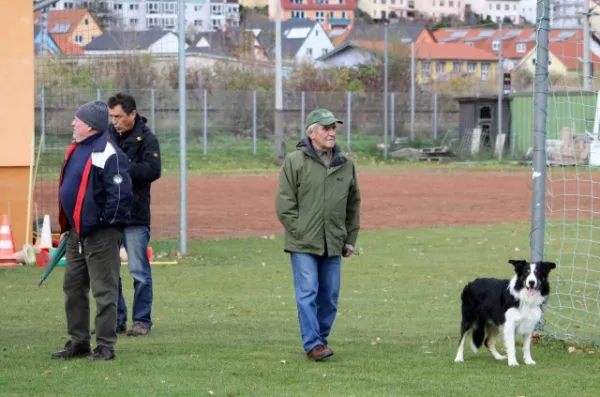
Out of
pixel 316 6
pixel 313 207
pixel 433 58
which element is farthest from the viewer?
pixel 316 6

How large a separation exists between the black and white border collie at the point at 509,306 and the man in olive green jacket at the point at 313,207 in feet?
3.70

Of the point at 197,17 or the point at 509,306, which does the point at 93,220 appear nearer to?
the point at 509,306

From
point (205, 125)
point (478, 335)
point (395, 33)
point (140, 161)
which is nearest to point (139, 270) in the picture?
point (140, 161)

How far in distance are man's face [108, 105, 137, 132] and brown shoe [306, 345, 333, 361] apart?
9.63ft

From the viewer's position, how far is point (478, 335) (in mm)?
9695

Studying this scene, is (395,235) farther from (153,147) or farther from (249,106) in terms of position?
(249,106)

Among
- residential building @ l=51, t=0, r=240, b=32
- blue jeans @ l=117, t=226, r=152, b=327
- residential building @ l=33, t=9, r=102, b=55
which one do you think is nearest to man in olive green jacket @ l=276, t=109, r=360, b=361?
blue jeans @ l=117, t=226, r=152, b=327

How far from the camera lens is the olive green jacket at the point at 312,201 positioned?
31.2ft

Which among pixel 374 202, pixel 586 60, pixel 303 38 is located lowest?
pixel 374 202

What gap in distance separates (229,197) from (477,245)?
40.1 feet

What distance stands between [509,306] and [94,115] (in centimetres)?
351

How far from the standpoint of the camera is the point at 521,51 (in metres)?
93.4

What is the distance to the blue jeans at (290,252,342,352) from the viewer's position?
9523 mm

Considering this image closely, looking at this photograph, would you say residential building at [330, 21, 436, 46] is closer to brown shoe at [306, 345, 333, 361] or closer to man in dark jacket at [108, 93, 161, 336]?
man in dark jacket at [108, 93, 161, 336]
